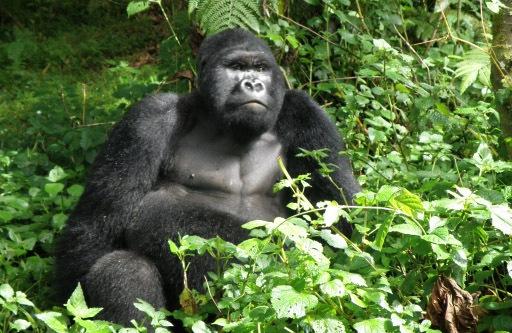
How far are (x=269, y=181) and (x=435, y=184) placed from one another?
104 centimetres

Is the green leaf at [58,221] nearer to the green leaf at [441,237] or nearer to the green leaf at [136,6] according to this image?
the green leaf at [136,6]

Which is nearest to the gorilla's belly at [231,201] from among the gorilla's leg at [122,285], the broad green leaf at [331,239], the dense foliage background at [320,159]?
the dense foliage background at [320,159]

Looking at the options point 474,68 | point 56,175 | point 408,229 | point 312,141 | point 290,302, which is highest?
point 474,68

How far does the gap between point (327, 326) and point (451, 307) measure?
578 millimetres

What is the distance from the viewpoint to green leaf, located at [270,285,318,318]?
248 centimetres

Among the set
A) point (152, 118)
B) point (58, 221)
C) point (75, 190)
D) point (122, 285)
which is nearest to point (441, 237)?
point (122, 285)

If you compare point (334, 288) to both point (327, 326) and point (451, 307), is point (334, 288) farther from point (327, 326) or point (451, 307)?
point (451, 307)

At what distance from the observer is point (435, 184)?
11.9ft

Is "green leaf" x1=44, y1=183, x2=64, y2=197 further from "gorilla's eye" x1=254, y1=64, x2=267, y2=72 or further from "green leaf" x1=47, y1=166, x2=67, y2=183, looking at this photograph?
"gorilla's eye" x1=254, y1=64, x2=267, y2=72

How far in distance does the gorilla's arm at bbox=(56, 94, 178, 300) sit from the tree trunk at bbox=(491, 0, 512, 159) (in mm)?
1569

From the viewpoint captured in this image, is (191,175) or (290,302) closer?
(290,302)

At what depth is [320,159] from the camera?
4371mm

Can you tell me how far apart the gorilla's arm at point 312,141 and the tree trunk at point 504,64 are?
81 centimetres

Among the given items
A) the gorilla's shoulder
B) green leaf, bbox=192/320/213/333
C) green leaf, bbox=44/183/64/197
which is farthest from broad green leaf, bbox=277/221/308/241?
green leaf, bbox=44/183/64/197
